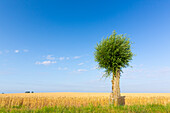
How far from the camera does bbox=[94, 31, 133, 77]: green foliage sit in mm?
19016

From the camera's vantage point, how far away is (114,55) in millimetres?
18938

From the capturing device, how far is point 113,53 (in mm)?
19078

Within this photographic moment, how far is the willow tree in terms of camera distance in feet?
61.9

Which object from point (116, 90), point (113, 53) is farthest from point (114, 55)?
point (116, 90)

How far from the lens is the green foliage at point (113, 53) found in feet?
62.4

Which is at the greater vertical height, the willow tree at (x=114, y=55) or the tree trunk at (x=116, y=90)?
the willow tree at (x=114, y=55)

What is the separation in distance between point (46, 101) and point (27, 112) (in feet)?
40.8

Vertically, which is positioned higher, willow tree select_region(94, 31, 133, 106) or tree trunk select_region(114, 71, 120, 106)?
willow tree select_region(94, 31, 133, 106)

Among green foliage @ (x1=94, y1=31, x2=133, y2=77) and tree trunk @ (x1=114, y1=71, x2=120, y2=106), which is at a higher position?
green foliage @ (x1=94, y1=31, x2=133, y2=77)

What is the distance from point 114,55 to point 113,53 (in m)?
0.32

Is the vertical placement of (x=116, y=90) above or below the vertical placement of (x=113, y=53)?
below

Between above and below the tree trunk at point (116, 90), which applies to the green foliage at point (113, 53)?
above

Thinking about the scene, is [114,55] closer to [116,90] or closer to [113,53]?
[113,53]

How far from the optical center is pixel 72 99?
64.1 ft
